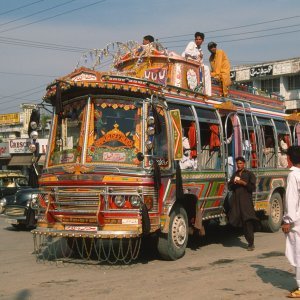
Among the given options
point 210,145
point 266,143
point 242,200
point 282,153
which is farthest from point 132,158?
point 282,153

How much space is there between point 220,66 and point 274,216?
157 inches

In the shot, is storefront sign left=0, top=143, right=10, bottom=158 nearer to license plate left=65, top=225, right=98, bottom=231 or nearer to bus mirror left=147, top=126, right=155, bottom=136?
license plate left=65, top=225, right=98, bottom=231

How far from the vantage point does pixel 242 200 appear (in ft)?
33.9

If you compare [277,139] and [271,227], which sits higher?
[277,139]

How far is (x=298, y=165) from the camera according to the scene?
6.43 m

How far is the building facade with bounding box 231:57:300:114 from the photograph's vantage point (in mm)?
41969

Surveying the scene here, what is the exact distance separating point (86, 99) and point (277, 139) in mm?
6348

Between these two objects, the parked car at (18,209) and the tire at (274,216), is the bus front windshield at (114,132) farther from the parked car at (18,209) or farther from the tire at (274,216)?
the parked car at (18,209)

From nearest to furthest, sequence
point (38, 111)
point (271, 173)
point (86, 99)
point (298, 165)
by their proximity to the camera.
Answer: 1. point (298, 165)
2. point (86, 99)
3. point (38, 111)
4. point (271, 173)

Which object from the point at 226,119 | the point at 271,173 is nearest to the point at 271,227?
the point at 271,173

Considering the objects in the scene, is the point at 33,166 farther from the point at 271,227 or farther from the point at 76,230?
the point at 271,227

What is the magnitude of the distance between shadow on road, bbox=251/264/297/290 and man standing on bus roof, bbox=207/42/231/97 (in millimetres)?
4658

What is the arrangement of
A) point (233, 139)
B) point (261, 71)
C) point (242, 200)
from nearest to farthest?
1. point (242, 200)
2. point (233, 139)
3. point (261, 71)

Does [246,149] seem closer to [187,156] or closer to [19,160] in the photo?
[187,156]
